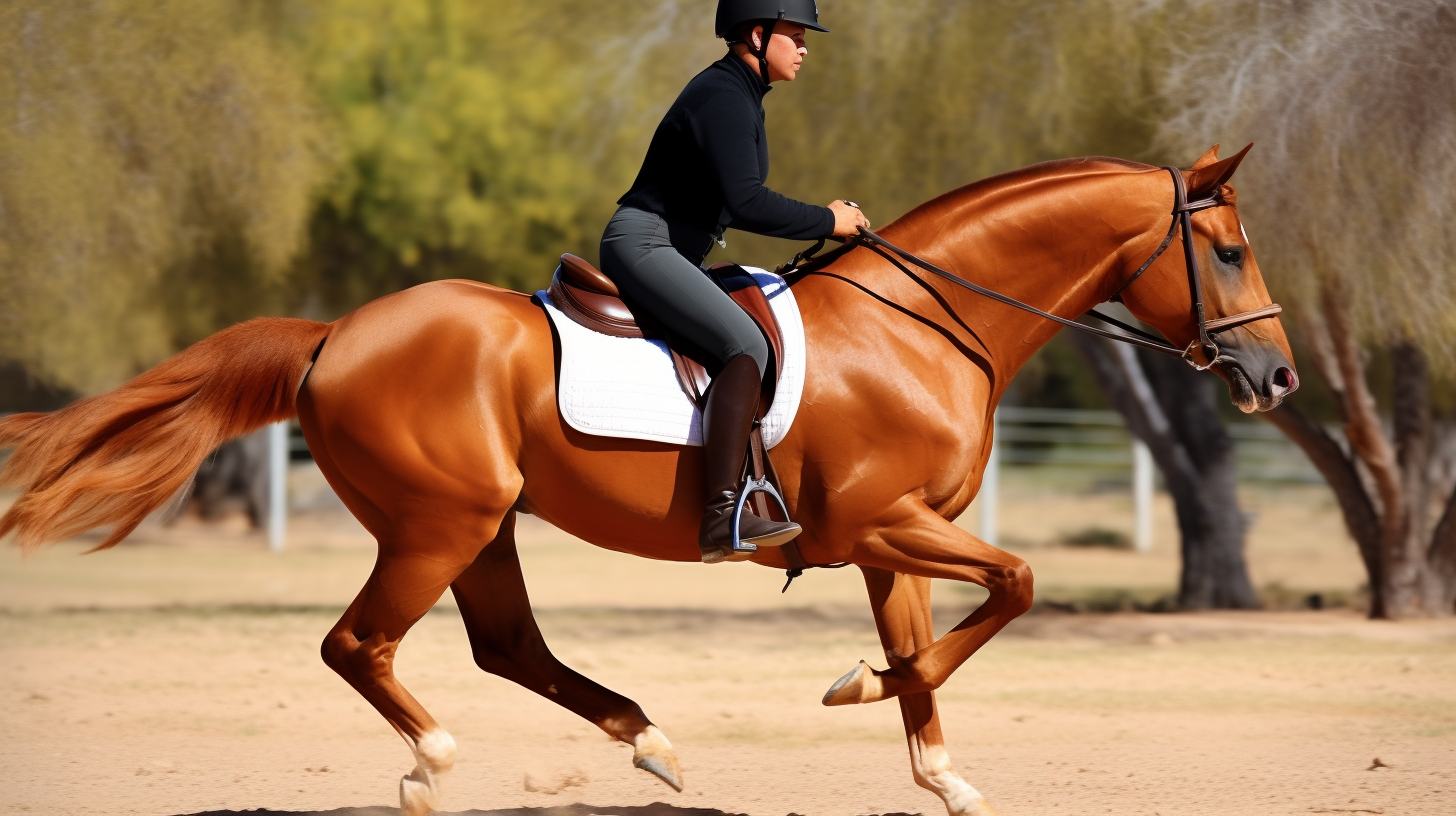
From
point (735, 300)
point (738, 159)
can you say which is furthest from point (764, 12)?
point (735, 300)

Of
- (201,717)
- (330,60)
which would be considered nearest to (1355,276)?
(201,717)

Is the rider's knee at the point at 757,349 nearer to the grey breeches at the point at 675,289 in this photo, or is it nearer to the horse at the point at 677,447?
the grey breeches at the point at 675,289

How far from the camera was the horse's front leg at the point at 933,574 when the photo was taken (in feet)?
15.4

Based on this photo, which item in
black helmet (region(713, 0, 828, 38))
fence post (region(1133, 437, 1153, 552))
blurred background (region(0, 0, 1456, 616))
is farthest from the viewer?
fence post (region(1133, 437, 1153, 552))

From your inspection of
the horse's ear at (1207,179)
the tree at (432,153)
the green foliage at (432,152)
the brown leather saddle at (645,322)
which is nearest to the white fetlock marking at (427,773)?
the brown leather saddle at (645,322)

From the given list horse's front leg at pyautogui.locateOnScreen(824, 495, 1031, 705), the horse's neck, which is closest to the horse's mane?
the horse's neck

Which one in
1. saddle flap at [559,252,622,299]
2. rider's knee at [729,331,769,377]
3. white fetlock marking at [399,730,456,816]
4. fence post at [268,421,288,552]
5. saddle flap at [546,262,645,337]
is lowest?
fence post at [268,421,288,552]

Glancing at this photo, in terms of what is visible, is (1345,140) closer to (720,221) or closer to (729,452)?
(720,221)

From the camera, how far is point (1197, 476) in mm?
12352

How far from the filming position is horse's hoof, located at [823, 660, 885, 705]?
4.73m

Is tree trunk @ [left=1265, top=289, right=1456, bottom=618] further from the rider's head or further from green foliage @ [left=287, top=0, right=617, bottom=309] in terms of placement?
green foliage @ [left=287, top=0, right=617, bottom=309]

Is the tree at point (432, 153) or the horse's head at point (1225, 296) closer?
the horse's head at point (1225, 296)

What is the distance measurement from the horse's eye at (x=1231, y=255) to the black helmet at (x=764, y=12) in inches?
61.2

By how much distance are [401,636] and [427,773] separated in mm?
507
